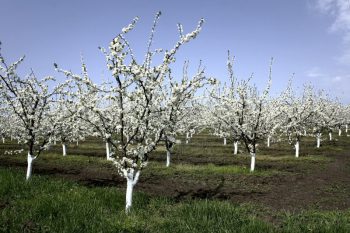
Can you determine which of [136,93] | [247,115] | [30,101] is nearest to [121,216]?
[136,93]

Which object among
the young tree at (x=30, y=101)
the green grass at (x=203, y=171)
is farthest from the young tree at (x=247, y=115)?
the young tree at (x=30, y=101)

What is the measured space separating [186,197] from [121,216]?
658 centimetres

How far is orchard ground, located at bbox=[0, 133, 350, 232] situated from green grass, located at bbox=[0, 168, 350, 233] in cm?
3

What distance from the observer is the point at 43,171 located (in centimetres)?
2398

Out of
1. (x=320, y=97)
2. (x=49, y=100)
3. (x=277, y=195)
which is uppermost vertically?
(x=320, y=97)

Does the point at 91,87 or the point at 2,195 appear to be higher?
the point at 91,87

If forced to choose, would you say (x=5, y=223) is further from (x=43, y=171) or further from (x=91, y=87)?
(x=43, y=171)

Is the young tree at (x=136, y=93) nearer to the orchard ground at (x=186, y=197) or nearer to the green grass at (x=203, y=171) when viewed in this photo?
the orchard ground at (x=186, y=197)

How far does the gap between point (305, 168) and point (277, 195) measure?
12114 millimetres

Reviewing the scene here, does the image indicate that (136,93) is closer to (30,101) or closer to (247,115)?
(30,101)

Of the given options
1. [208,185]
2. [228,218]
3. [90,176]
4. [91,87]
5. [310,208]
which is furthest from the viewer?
[90,176]

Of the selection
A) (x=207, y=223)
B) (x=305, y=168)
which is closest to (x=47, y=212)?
(x=207, y=223)

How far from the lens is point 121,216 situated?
1029cm

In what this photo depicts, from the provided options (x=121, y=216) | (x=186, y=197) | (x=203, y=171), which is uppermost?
(x=121, y=216)
